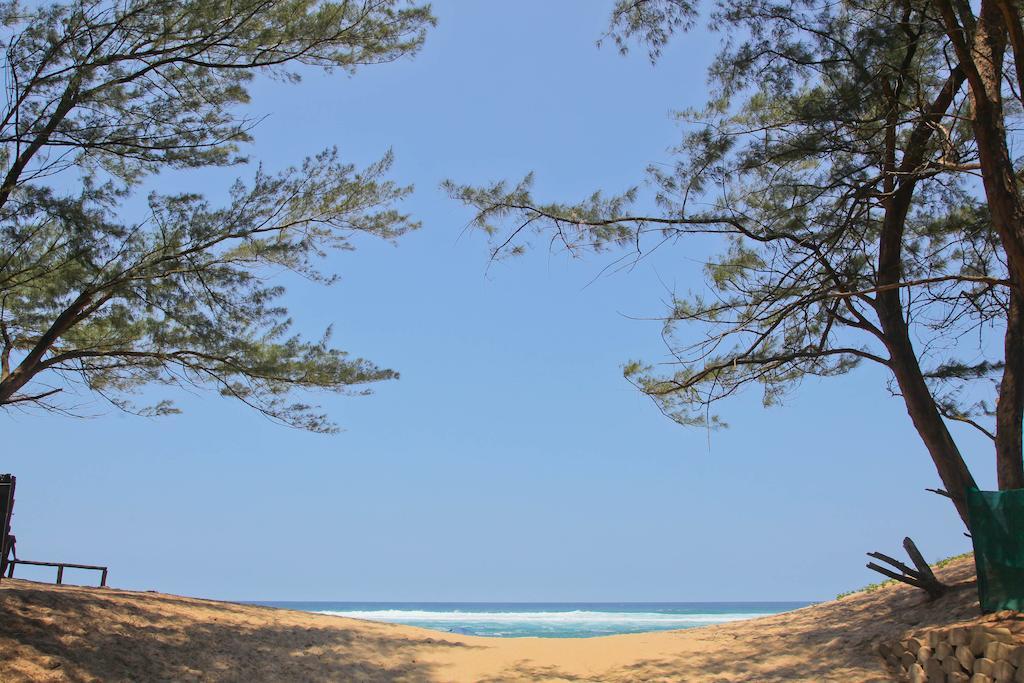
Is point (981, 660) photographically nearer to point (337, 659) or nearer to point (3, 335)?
point (337, 659)

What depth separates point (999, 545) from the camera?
22.8 feet

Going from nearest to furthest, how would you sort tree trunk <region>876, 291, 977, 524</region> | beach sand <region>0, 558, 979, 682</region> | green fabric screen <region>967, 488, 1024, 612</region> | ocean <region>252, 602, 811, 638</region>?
green fabric screen <region>967, 488, 1024, 612</region> < beach sand <region>0, 558, 979, 682</region> < tree trunk <region>876, 291, 977, 524</region> < ocean <region>252, 602, 811, 638</region>

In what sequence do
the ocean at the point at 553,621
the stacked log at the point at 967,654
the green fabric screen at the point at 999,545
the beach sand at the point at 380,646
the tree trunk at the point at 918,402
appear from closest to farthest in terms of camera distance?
1. the stacked log at the point at 967,654
2. the green fabric screen at the point at 999,545
3. the beach sand at the point at 380,646
4. the tree trunk at the point at 918,402
5. the ocean at the point at 553,621

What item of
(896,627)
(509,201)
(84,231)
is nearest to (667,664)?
(896,627)

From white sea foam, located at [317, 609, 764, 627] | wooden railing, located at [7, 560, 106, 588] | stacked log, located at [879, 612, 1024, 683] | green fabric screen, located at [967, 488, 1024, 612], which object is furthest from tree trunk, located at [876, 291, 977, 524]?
white sea foam, located at [317, 609, 764, 627]

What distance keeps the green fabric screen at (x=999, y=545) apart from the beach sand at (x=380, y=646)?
78 cm

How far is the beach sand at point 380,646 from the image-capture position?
7496 mm

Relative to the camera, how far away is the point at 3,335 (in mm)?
10633

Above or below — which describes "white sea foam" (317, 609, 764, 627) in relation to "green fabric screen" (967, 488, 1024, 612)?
below

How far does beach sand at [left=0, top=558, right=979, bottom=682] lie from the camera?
24.6 ft

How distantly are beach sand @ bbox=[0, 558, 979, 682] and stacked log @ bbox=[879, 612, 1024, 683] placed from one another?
12.9 inches

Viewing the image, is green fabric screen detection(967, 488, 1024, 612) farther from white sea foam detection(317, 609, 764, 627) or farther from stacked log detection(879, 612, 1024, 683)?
white sea foam detection(317, 609, 764, 627)

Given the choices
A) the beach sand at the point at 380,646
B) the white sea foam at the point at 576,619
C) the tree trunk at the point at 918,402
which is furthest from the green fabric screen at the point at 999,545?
the white sea foam at the point at 576,619

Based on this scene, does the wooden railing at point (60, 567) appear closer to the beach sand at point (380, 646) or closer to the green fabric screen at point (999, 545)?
the beach sand at point (380, 646)
